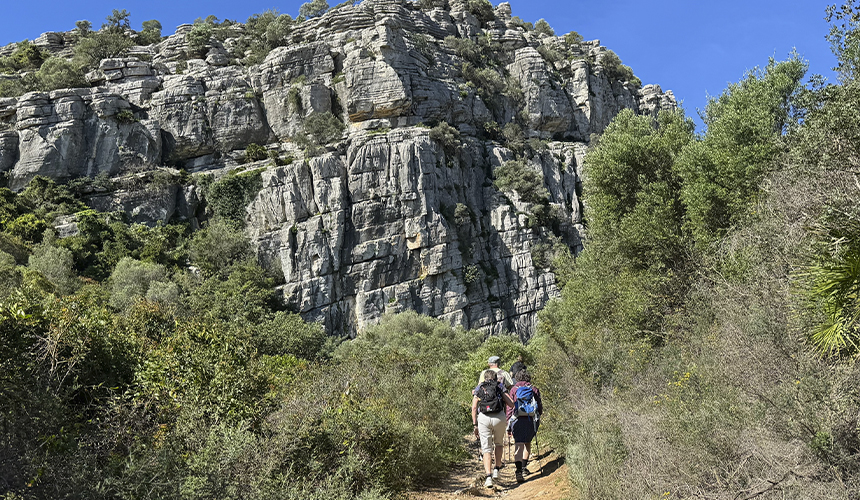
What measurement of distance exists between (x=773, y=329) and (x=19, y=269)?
29343 mm

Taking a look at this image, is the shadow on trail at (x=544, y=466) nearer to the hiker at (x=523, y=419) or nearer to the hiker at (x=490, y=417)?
the hiker at (x=523, y=419)

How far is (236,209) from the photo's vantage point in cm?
4484

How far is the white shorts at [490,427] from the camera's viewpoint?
8.14 m

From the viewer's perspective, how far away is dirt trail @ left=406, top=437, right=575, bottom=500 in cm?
771

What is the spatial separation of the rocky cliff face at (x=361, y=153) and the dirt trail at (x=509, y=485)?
30.2 metres

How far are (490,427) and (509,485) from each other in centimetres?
122

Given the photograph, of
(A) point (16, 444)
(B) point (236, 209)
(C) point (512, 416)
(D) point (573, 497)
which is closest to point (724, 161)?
(C) point (512, 416)

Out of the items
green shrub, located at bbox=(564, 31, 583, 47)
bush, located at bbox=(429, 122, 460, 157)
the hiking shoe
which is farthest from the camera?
green shrub, located at bbox=(564, 31, 583, 47)

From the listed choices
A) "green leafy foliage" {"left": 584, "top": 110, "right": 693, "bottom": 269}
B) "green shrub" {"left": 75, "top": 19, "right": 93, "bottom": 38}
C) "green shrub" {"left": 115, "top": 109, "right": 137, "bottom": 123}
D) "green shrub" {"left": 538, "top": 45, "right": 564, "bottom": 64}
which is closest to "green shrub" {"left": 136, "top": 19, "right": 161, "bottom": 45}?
"green shrub" {"left": 75, "top": 19, "right": 93, "bottom": 38}

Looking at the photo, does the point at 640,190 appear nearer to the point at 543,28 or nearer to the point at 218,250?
the point at 218,250

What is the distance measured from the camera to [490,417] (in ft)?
26.7

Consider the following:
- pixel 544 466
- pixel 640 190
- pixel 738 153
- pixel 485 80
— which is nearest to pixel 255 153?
pixel 485 80

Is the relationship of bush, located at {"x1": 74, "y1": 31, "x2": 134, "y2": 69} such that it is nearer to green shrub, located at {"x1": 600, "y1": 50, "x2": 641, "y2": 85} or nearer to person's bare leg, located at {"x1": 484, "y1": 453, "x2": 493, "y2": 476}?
green shrub, located at {"x1": 600, "y1": 50, "x2": 641, "y2": 85}

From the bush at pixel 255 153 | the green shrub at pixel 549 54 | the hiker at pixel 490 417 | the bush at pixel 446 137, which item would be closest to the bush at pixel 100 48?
the bush at pixel 255 153
